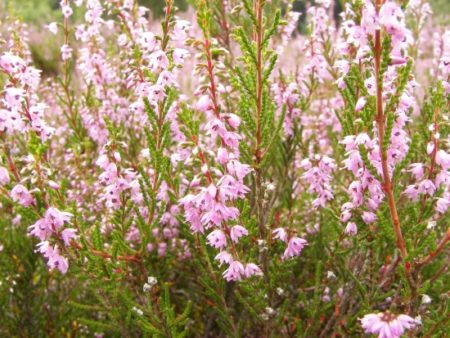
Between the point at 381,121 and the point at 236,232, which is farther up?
the point at 381,121

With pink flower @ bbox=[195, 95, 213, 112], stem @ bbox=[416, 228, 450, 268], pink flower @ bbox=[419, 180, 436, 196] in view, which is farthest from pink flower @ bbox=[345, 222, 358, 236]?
pink flower @ bbox=[195, 95, 213, 112]

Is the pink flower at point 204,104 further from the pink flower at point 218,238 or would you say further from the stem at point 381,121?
the stem at point 381,121

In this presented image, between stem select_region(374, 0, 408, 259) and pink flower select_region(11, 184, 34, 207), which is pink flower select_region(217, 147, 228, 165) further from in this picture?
pink flower select_region(11, 184, 34, 207)

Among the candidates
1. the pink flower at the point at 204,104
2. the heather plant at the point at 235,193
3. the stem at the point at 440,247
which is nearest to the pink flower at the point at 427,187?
the heather plant at the point at 235,193

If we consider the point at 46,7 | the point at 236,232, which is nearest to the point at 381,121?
the point at 236,232

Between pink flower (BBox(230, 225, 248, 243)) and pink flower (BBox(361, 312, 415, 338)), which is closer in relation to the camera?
pink flower (BBox(361, 312, 415, 338))

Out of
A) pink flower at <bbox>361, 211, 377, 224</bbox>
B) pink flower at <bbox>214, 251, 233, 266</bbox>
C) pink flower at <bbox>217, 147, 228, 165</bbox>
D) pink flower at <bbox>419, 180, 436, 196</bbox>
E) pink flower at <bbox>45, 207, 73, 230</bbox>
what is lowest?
pink flower at <bbox>214, 251, 233, 266</bbox>

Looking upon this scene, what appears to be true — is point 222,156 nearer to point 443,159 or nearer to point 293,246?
point 293,246

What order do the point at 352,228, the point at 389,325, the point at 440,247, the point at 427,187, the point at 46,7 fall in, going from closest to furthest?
the point at 389,325, the point at 440,247, the point at 427,187, the point at 352,228, the point at 46,7

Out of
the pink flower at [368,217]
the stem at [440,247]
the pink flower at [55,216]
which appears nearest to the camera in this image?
the stem at [440,247]

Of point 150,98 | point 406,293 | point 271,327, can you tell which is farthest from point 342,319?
point 150,98

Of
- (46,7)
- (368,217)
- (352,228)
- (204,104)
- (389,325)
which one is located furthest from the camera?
(46,7)

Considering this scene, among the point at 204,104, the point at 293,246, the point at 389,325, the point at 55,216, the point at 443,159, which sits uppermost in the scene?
the point at 204,104

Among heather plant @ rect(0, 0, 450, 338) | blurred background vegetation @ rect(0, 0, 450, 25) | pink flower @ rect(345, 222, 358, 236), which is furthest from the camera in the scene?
blurred background vegetation @ rect(0, 0, 450, 25)
